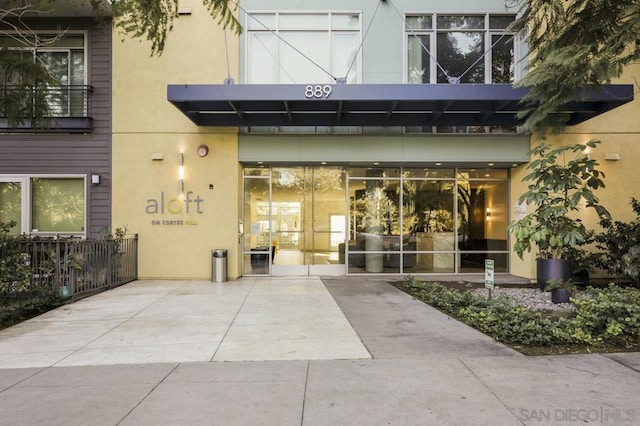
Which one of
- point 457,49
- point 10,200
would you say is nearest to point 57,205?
point 10,200

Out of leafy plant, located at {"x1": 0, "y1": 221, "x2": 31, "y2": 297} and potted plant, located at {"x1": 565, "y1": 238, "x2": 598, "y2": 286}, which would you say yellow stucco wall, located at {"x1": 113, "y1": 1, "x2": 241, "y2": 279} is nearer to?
leafy plant, located at {"x1": 0, "y1": 221, "x2": 31, "y2": 297}

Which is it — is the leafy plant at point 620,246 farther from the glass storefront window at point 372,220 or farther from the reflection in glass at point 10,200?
the reflection in glass at point 10,200

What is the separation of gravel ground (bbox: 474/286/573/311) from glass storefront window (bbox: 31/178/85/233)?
11.4 m

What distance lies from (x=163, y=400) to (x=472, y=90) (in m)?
9.25

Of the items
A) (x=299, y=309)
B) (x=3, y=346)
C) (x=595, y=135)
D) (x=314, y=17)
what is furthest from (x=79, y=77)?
(x=595, y=135)

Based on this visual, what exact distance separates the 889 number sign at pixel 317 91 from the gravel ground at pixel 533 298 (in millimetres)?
6000

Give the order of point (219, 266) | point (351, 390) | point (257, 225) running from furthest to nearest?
point (257, 225) → point (219, 266) → point (351, 390)

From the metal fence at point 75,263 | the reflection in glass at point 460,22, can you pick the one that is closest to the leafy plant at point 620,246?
the reflection in glass at point 460,22

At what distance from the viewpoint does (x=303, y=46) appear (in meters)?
11.9

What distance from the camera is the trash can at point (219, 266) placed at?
11422mm

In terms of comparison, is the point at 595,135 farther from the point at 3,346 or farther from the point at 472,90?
the point at 3,346

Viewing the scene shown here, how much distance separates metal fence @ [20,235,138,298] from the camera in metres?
8.25

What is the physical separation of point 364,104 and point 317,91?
1.36 meters

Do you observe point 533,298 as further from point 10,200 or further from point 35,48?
point 10,200
